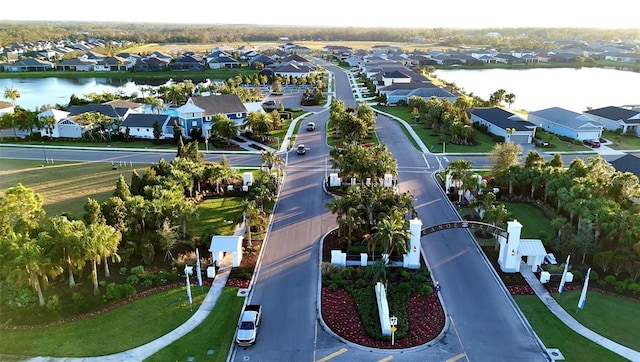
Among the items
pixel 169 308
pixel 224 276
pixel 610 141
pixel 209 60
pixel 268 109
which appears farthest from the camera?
pixel 209 60

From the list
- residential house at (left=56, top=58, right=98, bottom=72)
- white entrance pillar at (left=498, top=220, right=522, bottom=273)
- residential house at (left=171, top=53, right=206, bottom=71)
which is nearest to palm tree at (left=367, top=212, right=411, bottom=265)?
white entrance pillar at (left=498, top=220, right=522, bottom=273)

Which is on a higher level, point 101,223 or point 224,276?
point 101,223

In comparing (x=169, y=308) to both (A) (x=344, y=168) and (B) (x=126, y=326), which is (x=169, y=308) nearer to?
(B) (x=126, y=326)

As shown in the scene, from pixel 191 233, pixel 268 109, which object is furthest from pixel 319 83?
pixel 191 233

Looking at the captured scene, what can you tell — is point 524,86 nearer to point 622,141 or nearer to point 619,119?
point 619,119

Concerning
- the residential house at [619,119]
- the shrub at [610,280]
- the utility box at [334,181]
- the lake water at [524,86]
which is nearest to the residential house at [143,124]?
the utility box at [334,181]
